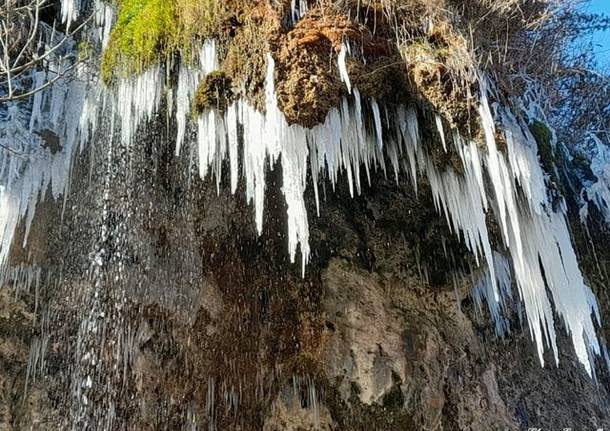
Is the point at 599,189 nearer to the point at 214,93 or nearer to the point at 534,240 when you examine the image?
the point at 534,240

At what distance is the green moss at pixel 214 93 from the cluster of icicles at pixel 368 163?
6 cm

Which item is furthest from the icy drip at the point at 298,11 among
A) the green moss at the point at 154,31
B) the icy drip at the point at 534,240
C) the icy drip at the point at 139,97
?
the icy drip at the point at 534,240

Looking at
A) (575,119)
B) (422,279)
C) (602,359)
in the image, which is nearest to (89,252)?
(422,279)

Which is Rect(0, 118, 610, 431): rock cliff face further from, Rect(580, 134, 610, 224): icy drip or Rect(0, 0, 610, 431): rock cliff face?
Rect(580, 134, 610, 224): icy drip

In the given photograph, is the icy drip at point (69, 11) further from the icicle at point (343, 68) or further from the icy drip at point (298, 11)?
the icicle at point (343, 68)

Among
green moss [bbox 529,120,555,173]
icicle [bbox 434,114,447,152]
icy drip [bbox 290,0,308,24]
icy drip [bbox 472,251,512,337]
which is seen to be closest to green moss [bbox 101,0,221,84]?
icy drip [bbox 290,0,308,24]

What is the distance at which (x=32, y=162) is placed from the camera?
4.78 meters

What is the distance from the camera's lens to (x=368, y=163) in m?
4.24

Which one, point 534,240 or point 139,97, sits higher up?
point 139,97

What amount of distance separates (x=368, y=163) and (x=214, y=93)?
1194 mm

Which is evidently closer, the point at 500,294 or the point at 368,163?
the point at 368,163

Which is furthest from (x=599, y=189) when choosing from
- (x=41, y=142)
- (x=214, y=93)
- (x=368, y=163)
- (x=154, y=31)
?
(x=41, y=142)

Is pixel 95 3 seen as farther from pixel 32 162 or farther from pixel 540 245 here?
pixel 540 245

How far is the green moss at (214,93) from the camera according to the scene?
3.92 metres
